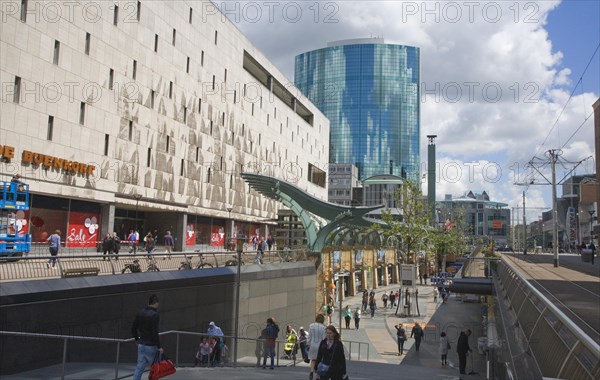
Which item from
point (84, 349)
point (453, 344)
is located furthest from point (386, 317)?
point (84, 349)

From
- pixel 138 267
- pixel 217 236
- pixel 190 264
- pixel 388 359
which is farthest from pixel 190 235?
pixel 138 267

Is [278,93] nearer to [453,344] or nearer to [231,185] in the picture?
[231,185]

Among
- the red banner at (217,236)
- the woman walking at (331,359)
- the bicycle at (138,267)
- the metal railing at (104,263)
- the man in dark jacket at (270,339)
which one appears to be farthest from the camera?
the red banner at (217,236)

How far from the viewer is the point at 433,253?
6919 centimetres

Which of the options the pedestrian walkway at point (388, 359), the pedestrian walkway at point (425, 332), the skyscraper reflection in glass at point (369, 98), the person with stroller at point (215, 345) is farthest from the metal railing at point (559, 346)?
the skyscraper reflection in glass at point (369, 98)

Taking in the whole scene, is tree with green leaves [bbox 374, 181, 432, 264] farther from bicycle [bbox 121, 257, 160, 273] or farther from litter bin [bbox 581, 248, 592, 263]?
bicycle [bbox 121, 257, 160, 273]

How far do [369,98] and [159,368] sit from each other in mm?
152714

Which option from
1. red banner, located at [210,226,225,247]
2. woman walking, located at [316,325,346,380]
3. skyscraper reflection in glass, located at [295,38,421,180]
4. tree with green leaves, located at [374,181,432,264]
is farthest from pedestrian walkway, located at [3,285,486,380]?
skyscraper reflection in glass, located at [295,38,421,180]

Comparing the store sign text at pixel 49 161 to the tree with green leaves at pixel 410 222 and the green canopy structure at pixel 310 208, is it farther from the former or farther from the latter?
the tree with green leaves at pixel 410 222

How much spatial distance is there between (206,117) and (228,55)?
29.4ft

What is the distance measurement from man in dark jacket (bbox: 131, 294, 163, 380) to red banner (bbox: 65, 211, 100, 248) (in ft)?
94.1

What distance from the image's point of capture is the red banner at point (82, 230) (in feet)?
112

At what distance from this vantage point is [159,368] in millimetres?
7695

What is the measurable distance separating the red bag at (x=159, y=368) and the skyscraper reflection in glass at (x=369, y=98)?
498 ft
